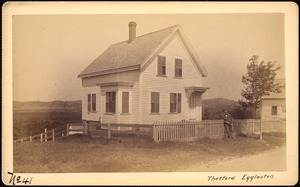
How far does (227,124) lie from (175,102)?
3.48 ft

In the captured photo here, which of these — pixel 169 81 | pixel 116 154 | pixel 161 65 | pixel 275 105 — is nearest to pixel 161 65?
pixel 161 65

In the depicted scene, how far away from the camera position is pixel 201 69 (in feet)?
18.1

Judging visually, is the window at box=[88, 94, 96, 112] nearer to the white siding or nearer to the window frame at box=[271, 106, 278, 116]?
the white siding

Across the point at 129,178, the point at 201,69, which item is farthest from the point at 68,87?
the point at 201,69

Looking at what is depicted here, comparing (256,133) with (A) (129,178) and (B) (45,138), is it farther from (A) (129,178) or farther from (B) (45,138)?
(B) (45,138)

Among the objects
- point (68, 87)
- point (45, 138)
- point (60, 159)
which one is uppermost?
point (68, 87)

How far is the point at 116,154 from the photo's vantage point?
5.13 m

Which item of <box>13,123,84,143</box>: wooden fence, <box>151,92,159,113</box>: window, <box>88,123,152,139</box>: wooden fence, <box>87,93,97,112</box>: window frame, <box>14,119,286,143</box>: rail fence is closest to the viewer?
<box>13,123,84,143</box>: wooden fence

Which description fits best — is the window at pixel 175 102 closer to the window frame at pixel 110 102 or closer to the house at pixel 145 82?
the house at pixel 145 82

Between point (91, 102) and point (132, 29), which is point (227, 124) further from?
point (91, 102)

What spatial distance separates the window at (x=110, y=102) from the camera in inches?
232

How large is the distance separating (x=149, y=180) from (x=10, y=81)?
2745 millimetres

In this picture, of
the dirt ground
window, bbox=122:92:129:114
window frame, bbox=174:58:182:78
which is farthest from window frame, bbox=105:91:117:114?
the dirt ground

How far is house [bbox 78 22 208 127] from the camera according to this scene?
5.61m
